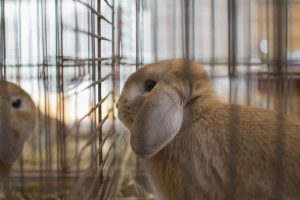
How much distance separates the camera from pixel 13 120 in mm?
2260

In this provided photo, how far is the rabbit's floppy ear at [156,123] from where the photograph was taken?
59.1 inches

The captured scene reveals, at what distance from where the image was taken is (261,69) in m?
3.38

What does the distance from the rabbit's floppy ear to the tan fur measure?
3.9 inches

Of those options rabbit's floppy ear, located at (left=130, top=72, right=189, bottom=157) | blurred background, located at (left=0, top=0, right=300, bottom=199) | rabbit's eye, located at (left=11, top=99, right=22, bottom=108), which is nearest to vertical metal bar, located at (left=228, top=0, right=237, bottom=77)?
blurred background, located at (left=0, top=0, right=300, bottom=199)

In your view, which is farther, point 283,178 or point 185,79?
point 185,79

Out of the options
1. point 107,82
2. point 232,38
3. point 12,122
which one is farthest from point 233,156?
point 107,82

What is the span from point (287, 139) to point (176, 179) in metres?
0.40

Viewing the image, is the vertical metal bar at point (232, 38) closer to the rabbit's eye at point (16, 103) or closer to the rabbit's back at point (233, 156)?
the rabbit's back at point (233, 156)

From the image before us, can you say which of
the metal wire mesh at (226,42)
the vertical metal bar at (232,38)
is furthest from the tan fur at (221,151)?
the metal wire mesh at (226,42)

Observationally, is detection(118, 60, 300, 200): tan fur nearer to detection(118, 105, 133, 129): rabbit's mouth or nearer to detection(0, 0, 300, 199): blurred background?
detection(118, 105, 133, 129): rabbit's mouth

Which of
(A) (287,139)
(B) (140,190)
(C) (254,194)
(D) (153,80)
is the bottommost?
(B) (140,190)

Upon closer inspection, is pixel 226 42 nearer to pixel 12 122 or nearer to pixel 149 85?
pixel 12 122

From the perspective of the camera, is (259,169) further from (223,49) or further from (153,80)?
(223,49)

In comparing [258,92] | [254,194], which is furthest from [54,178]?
[254,194]
